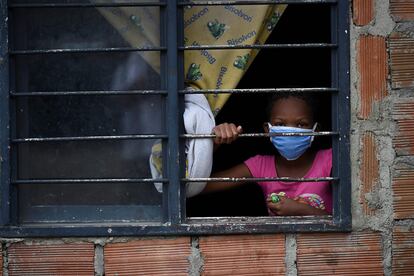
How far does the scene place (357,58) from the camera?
3.48 m

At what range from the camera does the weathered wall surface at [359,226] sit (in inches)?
137

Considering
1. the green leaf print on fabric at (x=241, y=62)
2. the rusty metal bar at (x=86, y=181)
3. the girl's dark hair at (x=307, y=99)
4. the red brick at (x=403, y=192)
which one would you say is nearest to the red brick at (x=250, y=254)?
the rusty metal bar at (x=86, y=181)

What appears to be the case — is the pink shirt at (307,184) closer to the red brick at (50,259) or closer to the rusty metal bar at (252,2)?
the rusty metal bar at (252,2)

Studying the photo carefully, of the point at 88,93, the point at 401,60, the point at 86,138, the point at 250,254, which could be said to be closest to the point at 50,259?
the point at 86,138

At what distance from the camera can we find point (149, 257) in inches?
137

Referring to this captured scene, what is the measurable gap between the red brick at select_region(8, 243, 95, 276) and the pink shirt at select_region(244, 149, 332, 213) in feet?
3.31

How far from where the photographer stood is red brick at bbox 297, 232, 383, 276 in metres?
3.51

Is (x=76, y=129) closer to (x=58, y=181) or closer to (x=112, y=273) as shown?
(x=58, y=181)

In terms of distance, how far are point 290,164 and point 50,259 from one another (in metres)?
1.29

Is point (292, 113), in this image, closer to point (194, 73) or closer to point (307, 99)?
point (307, 99)

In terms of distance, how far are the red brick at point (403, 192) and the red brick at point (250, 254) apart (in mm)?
497

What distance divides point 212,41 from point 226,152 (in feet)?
4.39

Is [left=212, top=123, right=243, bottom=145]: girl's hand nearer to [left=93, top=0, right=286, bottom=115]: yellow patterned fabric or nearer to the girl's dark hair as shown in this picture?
[left=93, top=0, right=286, bottom=115]: yellow patterned fabric

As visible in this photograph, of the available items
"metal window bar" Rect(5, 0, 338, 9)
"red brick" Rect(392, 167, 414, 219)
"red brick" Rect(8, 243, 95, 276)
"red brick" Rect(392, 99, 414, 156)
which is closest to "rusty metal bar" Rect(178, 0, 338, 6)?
"metal window bar" Rect(5, 0, 338, 9)
